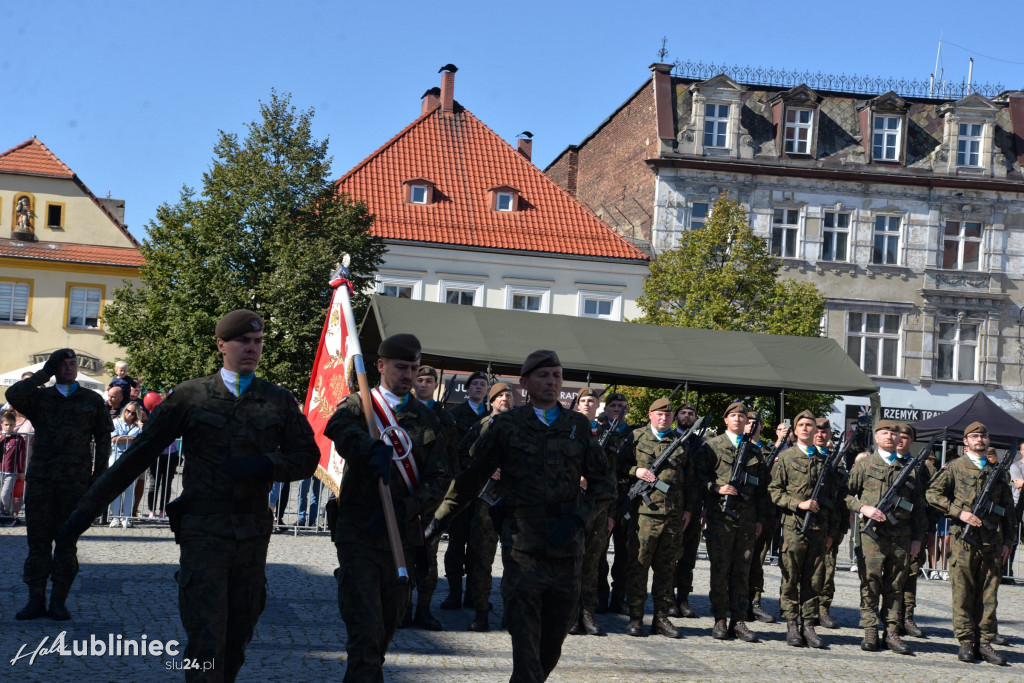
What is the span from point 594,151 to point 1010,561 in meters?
32.6

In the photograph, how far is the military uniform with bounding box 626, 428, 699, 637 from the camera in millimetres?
10273

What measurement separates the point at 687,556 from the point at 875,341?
30904 millimetres

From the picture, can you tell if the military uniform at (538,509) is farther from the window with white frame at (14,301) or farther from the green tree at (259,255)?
the window with white frame at (14,301)

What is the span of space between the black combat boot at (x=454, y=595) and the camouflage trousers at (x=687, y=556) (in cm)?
217

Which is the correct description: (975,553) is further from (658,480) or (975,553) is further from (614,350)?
(614,350)

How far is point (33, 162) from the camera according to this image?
4531 cm

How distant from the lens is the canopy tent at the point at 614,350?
1731cm

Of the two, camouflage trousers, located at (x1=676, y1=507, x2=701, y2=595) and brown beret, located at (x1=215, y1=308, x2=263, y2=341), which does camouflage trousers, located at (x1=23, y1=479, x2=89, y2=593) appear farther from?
camouflage trousers, located at (x1=676, y1=507, x2=701, y2=595)

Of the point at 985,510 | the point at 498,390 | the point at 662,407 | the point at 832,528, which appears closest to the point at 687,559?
the point at 832,528

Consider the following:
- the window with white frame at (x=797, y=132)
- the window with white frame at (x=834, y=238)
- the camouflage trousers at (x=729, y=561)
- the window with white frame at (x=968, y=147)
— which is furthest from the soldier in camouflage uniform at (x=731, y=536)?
the window with white frame at (x=968, y=147)

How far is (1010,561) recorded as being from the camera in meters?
17.3

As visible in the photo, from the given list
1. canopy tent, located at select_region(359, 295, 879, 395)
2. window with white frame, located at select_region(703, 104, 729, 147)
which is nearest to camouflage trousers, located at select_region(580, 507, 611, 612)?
canopy tent, located at select_region(359, 295, 879, 395)

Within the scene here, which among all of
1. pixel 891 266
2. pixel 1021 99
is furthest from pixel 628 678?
pixel 1021 99

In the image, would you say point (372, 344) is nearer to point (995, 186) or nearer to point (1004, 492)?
point (1004, 492)
